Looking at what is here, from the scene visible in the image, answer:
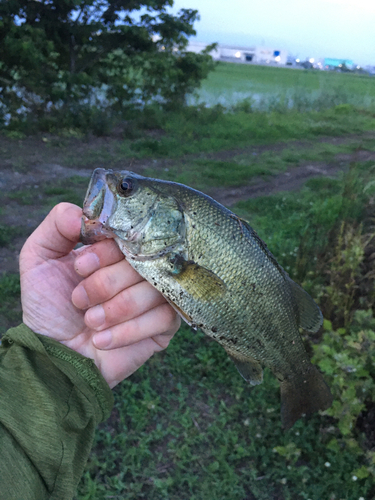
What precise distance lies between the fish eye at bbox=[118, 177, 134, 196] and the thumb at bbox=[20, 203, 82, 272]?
0.26 meters

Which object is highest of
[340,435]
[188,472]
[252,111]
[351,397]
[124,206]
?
[252,111]

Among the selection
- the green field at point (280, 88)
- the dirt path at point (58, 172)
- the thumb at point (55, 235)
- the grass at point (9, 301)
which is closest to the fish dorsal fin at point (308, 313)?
the thumb at point (55, 235)

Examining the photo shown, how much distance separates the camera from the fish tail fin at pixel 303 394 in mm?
1979

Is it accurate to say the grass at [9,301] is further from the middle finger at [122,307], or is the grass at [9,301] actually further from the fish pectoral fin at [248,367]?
the fish pectoral fin at [248,367]

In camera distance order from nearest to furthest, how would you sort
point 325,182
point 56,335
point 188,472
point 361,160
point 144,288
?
point 144,288 < point 56,335 < point 188,472 < point 325,182 < point 361,160

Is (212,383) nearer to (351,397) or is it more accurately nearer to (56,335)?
(351,397)

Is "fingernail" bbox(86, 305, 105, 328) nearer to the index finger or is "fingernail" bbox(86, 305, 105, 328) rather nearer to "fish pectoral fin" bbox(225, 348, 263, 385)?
the index finger

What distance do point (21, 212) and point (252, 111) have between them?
12333mm

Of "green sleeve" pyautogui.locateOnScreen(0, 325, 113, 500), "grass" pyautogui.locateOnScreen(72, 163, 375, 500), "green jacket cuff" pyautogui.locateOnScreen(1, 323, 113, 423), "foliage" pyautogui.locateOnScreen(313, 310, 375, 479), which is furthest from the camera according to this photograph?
"foliage" pyautogui.locateOnScreen(313, 310, 375, 479)

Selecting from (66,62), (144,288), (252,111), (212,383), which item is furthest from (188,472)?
(252,111)

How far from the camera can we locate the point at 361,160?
445 inches

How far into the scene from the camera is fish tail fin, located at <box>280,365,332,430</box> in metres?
1.98

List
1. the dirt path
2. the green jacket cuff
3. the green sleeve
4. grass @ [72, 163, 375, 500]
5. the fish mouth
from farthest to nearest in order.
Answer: the dirt path
grass @ [72, 163, 375, 500]
the green jacket cuff
the fish mouth
the green sleeve

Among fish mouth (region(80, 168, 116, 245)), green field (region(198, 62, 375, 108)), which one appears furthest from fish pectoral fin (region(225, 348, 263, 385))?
green field (region(198, 62, 375, 108))
